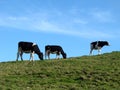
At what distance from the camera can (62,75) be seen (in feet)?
109

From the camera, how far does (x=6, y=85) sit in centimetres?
3006

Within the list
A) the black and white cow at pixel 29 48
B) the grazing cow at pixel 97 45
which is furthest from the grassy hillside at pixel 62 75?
the grazing cow at pixel 97 45

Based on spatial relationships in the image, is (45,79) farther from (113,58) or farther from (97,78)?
(113,58)

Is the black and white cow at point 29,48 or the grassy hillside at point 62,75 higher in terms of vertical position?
the black and white cow at point 29,48

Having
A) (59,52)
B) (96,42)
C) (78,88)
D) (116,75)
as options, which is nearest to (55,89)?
(78,88)

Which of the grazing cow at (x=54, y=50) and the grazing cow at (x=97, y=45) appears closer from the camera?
→ the grazing cow at (x=54, y=50)

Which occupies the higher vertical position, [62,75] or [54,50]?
[54,50]

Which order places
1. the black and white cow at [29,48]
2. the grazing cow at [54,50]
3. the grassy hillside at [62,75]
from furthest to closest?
1. the grazing cow at [54,50]
2. the black and white cow at [29,48]
3. the grassy hillside at [62,75]

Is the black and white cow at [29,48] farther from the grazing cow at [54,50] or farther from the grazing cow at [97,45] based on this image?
the grazing cow at [97,45]

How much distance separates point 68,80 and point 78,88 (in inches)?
110

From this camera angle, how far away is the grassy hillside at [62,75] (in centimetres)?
2997

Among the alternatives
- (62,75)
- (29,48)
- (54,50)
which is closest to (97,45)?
(54,50)

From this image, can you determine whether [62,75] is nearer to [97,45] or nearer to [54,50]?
[54,50]

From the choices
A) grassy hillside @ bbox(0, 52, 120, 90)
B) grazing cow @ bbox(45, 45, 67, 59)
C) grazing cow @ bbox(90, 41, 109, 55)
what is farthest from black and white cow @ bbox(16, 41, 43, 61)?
grazing cow @ bbox(90, 41, 109, 55)
